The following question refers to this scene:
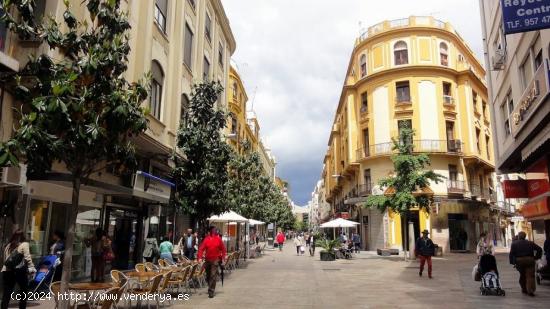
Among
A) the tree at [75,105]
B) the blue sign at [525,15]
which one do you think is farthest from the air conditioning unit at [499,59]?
the tree at [75,105]

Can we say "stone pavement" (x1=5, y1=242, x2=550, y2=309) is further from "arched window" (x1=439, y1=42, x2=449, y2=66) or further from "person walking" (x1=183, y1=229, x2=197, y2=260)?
"arched window" (x1=439, y1=42, x2=449, y2=66)

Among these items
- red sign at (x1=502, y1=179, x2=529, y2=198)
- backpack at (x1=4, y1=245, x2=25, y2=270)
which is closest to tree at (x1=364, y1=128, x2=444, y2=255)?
red sign at (x1=502, y1=179, x2=529, y2=198)

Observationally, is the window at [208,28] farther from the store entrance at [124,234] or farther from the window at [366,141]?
the window at [366,141]

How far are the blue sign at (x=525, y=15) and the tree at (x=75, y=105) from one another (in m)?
6.58

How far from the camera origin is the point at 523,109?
537 inches

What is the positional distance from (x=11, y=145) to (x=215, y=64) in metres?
22.0

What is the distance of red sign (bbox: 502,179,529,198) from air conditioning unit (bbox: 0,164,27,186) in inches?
618

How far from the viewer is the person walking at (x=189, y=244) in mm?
16891

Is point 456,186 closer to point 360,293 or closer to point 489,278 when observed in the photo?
point 489,278

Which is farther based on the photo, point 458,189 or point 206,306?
point 458,189

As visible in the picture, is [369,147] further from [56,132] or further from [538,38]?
[56,132]

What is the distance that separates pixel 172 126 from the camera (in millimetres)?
18828

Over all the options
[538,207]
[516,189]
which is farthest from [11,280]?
[516,189]

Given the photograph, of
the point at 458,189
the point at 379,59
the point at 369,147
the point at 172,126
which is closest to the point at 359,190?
the point at 369,147
